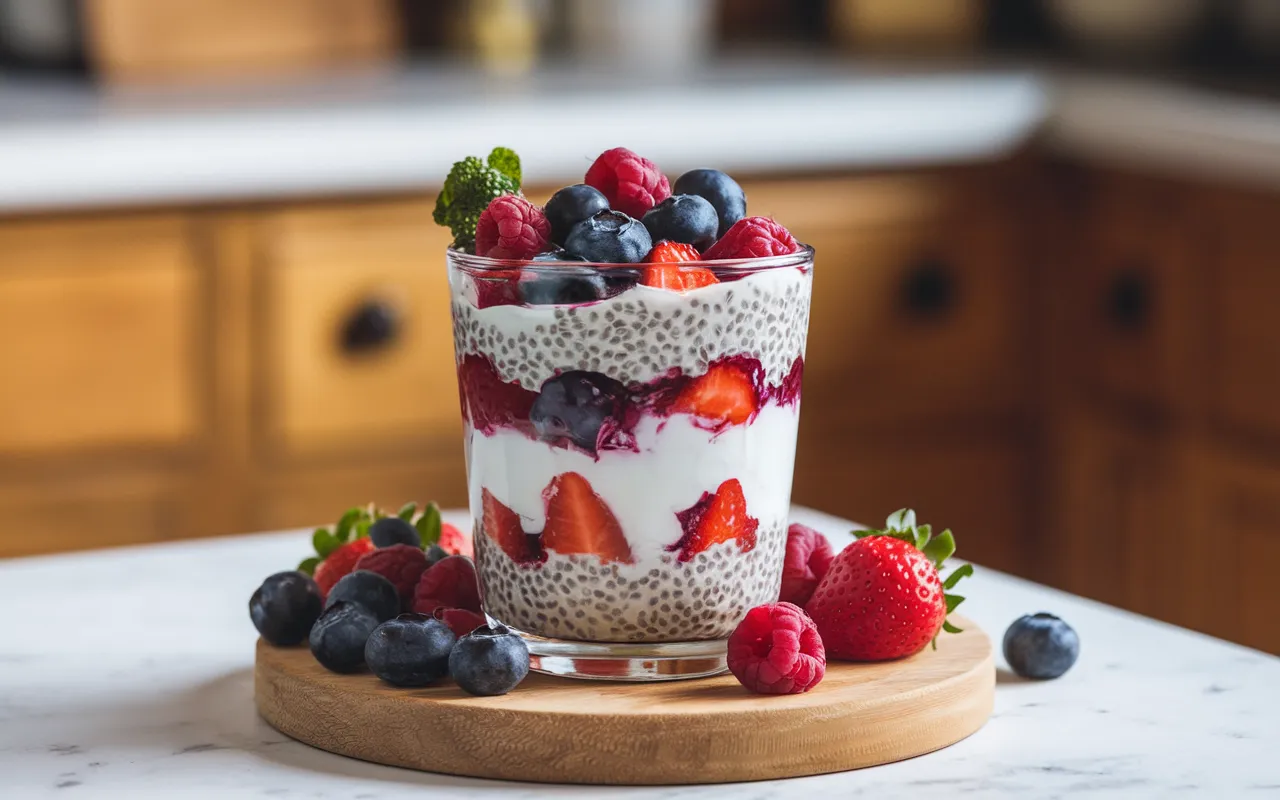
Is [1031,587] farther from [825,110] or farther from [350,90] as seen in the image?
[350,90]

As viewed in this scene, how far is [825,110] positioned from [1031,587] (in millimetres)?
1185

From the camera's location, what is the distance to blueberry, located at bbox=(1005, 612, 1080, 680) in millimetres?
851

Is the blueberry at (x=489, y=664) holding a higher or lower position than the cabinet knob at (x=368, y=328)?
higher

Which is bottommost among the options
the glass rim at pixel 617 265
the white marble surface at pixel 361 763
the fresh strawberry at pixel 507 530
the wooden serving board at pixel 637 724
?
the white marble surface at pixel 361 763

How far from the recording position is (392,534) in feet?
3.01

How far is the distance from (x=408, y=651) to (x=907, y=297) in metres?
1.55

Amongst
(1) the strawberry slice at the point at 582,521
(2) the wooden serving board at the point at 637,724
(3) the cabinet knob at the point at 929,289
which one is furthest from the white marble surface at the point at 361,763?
(3) the cabinet knob at the point at 929,289

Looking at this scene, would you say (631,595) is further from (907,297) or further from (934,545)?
(907,297)

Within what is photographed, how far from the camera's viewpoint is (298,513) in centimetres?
199

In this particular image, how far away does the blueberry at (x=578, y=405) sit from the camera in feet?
2.49

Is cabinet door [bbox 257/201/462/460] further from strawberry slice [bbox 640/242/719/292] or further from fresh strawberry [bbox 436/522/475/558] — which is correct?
strawberry slice [bbox 640/242/719/292]

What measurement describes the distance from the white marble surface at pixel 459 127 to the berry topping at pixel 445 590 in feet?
3.58

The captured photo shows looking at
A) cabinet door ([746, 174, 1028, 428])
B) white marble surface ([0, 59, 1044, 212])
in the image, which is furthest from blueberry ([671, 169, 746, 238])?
cabinet door ([746, 174, 1028, 428])

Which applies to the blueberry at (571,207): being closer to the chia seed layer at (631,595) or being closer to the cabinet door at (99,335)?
the chia seed layer at (631,595)
